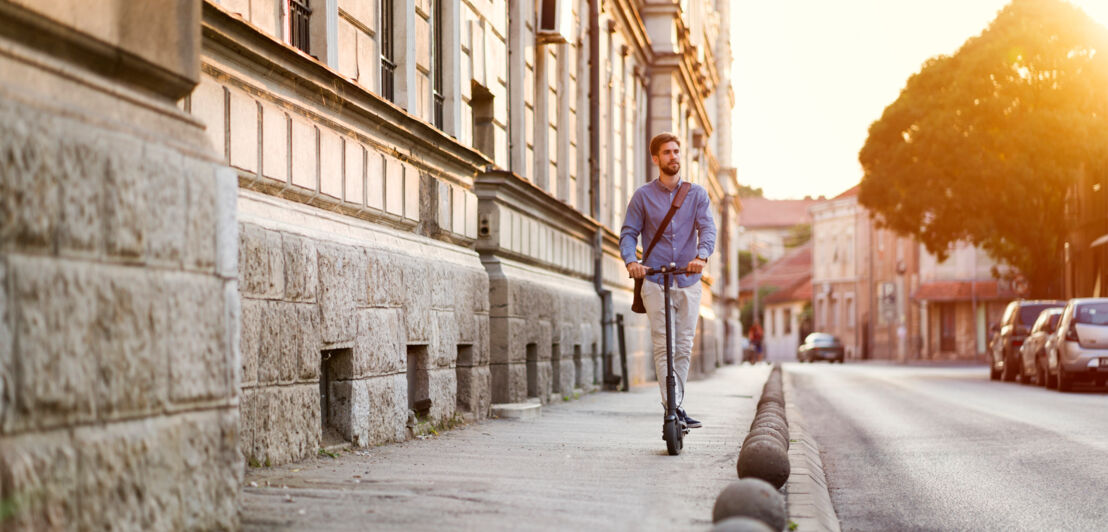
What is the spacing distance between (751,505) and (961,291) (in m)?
64.2

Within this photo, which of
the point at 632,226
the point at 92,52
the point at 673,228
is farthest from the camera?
the point at 632,226

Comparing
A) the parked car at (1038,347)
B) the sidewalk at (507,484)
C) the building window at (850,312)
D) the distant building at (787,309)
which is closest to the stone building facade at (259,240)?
the sidewalk at (507,484)

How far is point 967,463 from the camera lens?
989 centimetres

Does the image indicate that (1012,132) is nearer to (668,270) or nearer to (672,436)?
(668,270)

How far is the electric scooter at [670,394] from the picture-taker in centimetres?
848

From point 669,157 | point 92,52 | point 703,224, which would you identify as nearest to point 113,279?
point 92,52

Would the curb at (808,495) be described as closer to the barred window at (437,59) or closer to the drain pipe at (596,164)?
the barred window at (437,59)

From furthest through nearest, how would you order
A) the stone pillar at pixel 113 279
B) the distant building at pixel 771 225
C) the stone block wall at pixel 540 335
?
1. the distant building at pixel 771 225
2. the stone block wall at pixel 540 335
3. the stone pillar at pixel 113 279

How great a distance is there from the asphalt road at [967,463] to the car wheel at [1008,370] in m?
10.5

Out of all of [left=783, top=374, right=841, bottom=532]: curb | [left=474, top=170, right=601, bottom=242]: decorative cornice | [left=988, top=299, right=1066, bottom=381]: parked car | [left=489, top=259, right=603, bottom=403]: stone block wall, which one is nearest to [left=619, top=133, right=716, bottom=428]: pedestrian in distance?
[left=783, top=374, right=841, bottom=532]: curb

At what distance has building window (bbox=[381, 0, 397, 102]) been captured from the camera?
10.5 meters

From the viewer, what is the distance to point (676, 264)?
9078 mm

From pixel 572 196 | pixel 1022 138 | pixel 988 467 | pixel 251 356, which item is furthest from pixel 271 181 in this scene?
pixel 1022 138

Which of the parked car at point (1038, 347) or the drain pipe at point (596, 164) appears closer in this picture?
the drain pipe at point (596, 164)
